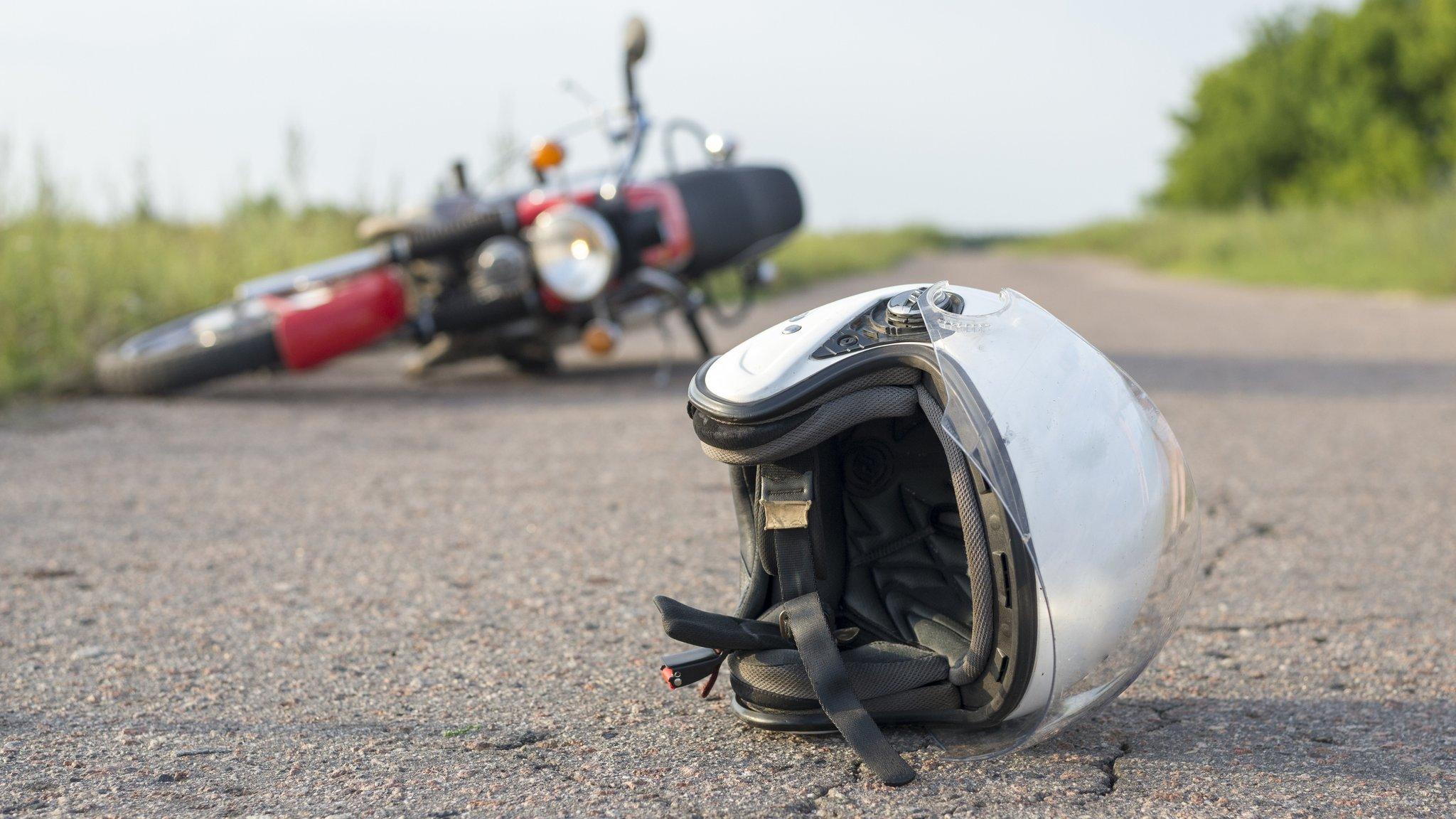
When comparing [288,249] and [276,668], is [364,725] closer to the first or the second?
[276,668]

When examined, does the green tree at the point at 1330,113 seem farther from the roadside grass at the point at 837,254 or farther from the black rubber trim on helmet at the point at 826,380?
the black rubber trim on helmet at the point at 826,380

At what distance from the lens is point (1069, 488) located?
170cm

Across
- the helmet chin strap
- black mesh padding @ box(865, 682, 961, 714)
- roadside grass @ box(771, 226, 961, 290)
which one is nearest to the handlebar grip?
the helmet chin strap

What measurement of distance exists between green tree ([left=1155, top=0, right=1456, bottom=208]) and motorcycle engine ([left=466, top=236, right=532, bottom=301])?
71.7ft

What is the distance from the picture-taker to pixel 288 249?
8.20 meters

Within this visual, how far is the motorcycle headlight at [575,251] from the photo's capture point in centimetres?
562

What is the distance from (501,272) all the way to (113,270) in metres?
2.63

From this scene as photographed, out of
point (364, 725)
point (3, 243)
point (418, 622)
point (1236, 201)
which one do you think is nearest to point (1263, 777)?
point (364, 725)

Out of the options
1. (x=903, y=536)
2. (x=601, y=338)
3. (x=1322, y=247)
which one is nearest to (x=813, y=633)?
(x=903, y=536)

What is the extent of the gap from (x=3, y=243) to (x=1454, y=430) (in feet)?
22.6

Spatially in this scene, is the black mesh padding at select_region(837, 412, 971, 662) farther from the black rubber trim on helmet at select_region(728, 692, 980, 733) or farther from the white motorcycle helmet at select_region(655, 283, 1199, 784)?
the black rubber trim on helmet at select_region(728, 692, 980, 733)

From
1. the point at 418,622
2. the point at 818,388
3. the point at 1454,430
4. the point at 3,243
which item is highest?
the point at 3,243

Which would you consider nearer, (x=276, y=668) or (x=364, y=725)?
(x=364, y=725)

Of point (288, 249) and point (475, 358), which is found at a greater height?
point (288, 249)
